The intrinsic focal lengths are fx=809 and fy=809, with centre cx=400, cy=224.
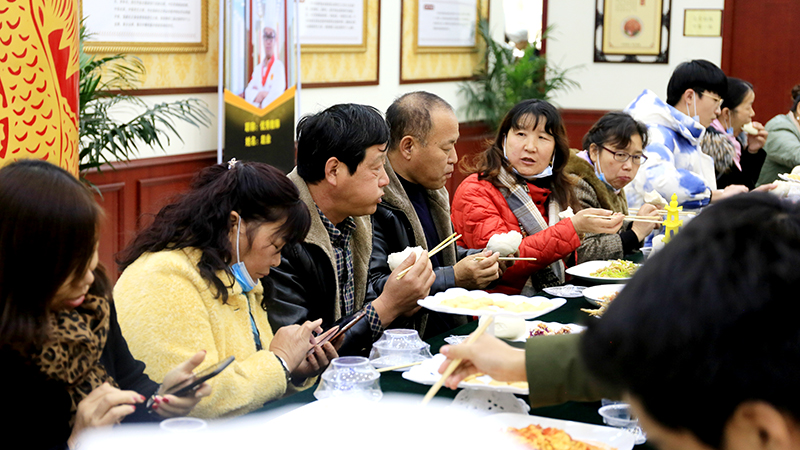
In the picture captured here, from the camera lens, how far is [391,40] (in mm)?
6688

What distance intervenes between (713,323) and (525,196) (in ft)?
8.80

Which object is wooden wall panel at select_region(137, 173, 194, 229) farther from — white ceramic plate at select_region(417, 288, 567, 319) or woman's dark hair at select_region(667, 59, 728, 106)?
woman's dark hair at select_region(667, 59, 728, 106)

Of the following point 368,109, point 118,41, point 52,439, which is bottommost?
point 52,439

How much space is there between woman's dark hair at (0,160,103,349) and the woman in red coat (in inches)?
75.6

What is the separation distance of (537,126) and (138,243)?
1.90 meters

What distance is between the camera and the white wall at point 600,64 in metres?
8.19

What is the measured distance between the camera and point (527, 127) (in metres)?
3.28

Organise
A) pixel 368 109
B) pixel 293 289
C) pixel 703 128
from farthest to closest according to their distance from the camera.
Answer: pixel 703 128 < pixel 368 109 < pixel 293 289

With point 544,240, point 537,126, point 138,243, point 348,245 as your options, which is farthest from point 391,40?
point 138,243

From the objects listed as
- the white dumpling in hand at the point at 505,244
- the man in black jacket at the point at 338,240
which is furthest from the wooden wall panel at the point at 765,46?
the man in black jacket at the point at 338,240

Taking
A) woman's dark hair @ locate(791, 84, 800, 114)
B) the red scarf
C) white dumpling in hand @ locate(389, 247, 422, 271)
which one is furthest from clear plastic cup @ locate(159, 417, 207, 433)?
woman's dark hair @ locate(791, 84, 800, 114)

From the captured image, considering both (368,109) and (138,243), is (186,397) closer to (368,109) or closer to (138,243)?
(138,243)

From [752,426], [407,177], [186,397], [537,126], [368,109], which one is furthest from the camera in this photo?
[537,126]

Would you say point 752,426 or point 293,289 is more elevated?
point 752,426
